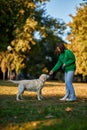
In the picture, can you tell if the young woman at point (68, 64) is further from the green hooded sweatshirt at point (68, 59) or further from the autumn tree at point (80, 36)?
the autumn tree at point (80, 36)

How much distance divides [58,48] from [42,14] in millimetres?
45477

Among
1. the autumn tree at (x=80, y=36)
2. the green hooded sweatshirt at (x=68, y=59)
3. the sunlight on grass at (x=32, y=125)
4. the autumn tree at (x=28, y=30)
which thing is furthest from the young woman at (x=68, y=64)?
the autumn tree at (x=80, y=36)

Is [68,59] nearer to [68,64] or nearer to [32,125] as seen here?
[68,64]

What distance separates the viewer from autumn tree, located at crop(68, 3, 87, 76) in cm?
5378

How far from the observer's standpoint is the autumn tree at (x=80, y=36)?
2117 inches

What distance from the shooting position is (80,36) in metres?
53.2

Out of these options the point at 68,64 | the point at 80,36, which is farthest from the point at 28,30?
the point at 68,64

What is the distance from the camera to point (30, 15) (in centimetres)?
5734

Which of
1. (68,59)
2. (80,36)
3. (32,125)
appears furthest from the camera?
(80,36)

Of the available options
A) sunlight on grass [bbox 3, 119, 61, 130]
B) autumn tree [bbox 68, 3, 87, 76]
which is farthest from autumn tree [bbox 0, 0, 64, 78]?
sunlight on grass [bbox 3, 119, 61, 130]

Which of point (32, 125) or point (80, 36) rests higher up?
point (80, 36)

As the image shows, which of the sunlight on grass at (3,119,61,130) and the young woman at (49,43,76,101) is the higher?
the young woman at (49,43,76,101)

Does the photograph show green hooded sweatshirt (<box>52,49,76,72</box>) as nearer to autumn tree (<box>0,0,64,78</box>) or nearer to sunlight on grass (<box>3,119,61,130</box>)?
sunlight on grass (<box>3,119,61,130</box>)

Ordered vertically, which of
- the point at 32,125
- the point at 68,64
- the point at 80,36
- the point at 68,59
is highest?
the point at 80,36
